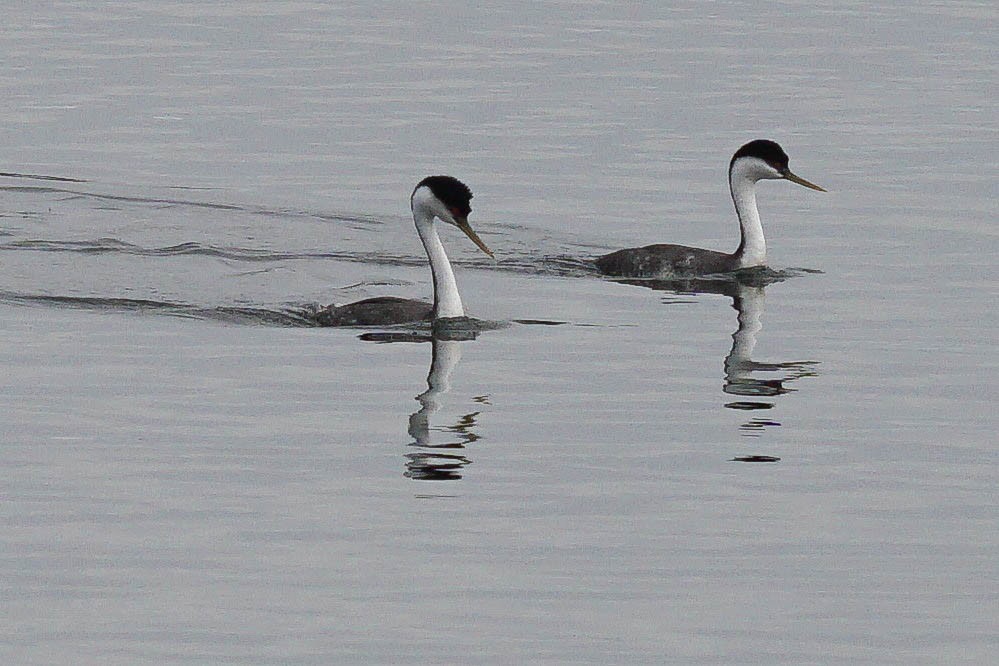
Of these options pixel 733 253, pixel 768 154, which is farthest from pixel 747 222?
pixel 768 154

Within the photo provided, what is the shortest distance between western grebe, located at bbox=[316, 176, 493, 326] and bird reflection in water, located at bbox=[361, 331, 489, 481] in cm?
99

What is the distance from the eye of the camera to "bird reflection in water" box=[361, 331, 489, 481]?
13148mm

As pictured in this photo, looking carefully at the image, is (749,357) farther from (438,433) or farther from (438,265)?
(438,433)

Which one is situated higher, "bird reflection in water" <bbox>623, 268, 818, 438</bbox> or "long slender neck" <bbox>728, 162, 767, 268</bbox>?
"long slender neck" <bbox>728, 162, 767, 268</bbox>

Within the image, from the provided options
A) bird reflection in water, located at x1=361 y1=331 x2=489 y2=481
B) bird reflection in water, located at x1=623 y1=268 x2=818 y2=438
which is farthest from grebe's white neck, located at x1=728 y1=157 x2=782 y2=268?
bird reflection in water, located at x1=361 y1=331 x2=489 y2=481

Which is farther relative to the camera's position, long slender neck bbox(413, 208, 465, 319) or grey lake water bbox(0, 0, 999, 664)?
long slender neck bbox(413, 208, 465, 319)

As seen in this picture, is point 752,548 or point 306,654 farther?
point 752,548

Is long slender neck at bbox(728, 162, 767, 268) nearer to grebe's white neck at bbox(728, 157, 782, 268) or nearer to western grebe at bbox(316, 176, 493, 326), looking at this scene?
grebe's white neck at bbox(728, 157, 782, 268)

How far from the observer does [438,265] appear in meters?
18.2

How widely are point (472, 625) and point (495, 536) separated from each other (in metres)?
1.42

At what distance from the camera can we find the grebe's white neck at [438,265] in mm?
18219

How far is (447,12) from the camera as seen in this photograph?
5000cm

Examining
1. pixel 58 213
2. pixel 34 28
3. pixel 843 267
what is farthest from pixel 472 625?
pixel 34 28

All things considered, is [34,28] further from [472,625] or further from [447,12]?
[472,625]
